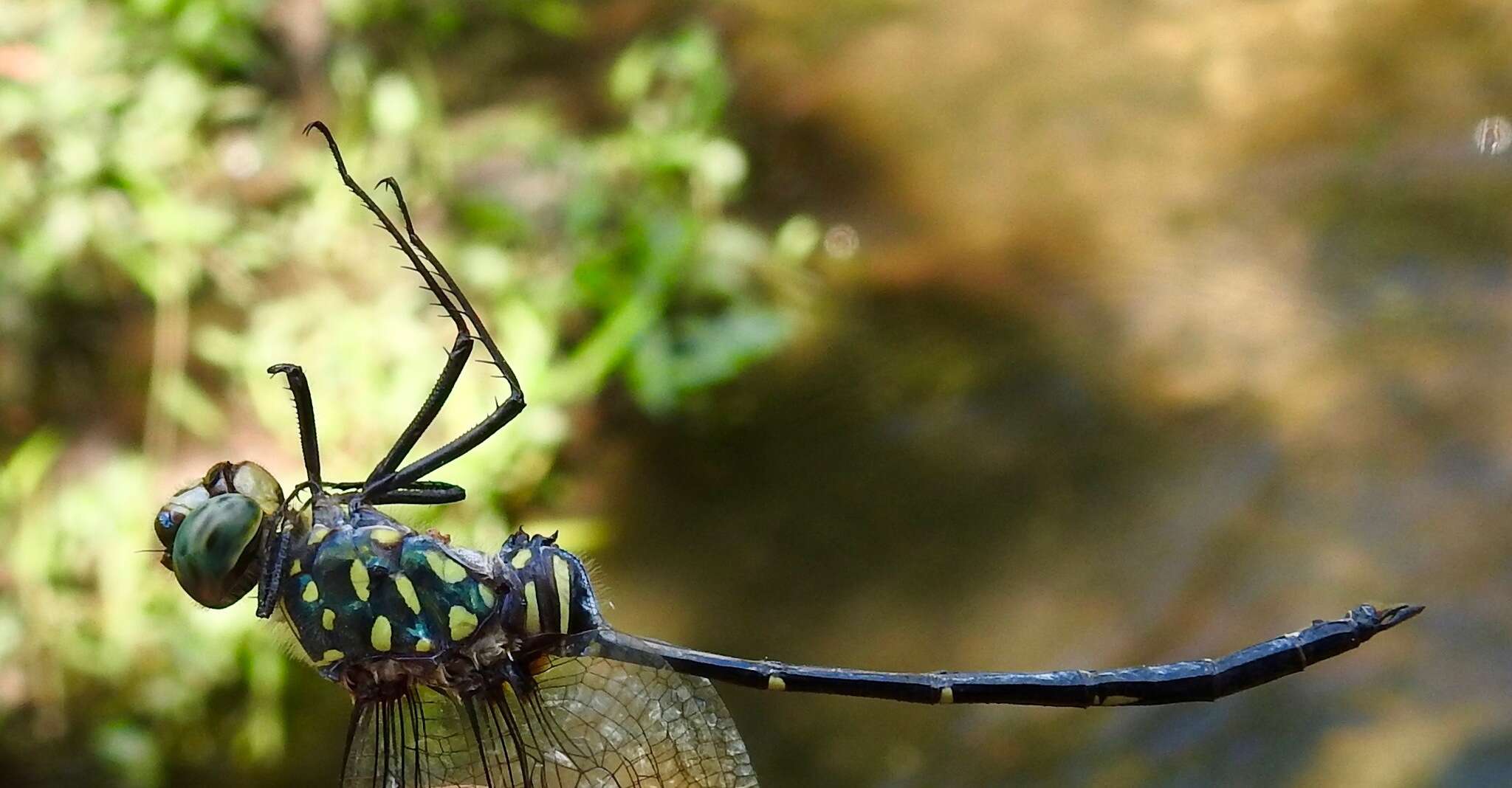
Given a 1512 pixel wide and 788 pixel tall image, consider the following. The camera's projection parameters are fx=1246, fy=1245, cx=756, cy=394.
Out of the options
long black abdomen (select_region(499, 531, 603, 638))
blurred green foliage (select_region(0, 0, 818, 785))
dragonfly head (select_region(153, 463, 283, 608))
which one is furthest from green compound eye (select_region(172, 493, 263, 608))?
blurred green foliage (select_region(0, 0, 818, 785))

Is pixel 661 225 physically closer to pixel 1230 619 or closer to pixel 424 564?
pixel 1230 619

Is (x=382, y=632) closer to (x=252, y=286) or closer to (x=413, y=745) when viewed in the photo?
(x=413, y=745)

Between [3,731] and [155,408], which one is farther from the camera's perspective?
[155,408]

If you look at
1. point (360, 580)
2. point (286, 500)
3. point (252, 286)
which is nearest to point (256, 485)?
point (286, 500)

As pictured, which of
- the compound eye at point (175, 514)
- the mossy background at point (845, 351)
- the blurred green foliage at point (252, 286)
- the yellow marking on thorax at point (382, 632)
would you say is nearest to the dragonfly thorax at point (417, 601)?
the yellow marking on thorax at point (382, 632)

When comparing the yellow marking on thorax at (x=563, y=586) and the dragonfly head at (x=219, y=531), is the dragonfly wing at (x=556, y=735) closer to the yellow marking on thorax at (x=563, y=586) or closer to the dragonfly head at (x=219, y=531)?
the yellow marking on thorax at (x=563, y=586)

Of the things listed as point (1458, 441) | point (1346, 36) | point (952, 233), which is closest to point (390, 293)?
point (952, 233)
